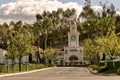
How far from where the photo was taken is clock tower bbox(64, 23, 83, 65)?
142850mm

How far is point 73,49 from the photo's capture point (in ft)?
471

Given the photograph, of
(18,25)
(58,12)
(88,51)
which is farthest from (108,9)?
(88,51)

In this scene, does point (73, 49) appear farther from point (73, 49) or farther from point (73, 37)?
point (73, 37)

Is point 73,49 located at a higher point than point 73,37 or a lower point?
lower

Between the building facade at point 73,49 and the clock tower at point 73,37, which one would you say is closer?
the building facade at point 73,49

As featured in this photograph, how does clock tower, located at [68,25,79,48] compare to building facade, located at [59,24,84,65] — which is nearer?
building facade, located at [59,24,84,65]

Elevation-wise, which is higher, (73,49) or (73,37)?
(73,37)

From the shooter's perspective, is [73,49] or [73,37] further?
[73,49]

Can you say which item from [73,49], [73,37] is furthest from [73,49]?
[73,37]

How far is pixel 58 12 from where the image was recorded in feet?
516

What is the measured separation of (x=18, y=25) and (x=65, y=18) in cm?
2769

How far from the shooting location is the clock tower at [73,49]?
14285 centimetres

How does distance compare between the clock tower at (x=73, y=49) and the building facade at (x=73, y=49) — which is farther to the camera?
the clock tower at (x=73, y=49)

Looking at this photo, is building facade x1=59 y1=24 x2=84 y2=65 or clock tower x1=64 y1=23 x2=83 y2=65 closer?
building facade x1=59 y1=24 x2=84 y2=65
